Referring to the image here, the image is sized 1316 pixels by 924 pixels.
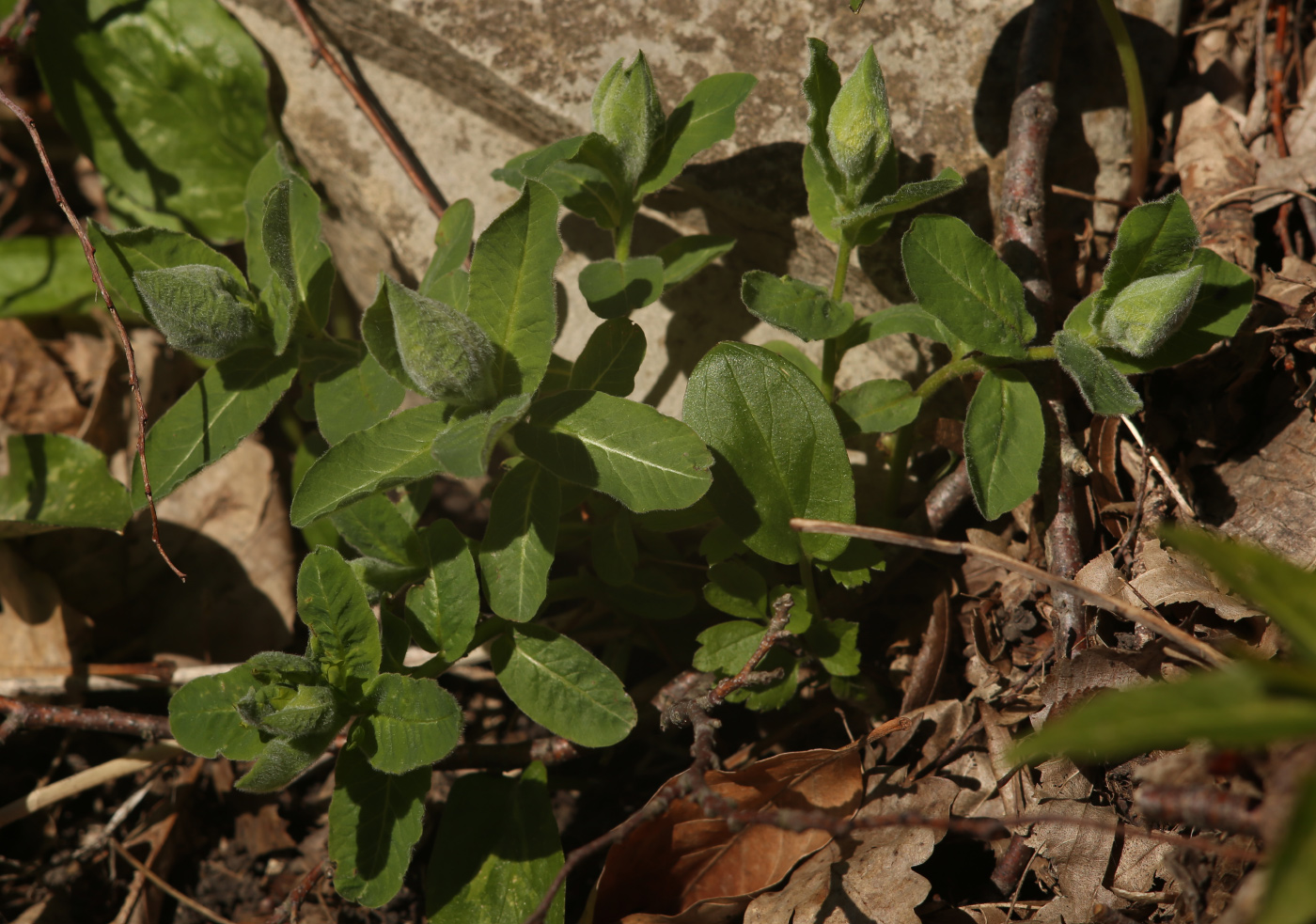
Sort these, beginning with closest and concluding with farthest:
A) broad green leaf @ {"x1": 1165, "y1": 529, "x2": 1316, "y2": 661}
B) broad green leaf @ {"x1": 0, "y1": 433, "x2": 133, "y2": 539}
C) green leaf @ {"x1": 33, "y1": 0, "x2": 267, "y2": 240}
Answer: broad green leaf @ {"x1": 1165, "y1": 529, "x2": 1316, "y2": 661} < broad green leaf @ {"x1": 0, "y1": 433, "x2": 133, "y2": 539} < green leaf @ {"x1": 33, "y1": 0, "x2": 267, "y2": 240}

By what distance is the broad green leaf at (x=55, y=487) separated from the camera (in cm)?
304

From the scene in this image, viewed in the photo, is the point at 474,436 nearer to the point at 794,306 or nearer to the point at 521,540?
the point at 521,540

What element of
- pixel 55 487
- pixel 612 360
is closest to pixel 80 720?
pixel 55 487

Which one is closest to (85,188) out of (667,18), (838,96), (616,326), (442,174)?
(442,174)

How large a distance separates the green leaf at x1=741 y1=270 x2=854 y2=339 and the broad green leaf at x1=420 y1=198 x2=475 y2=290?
874 millimetres

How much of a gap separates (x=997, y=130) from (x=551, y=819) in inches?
99.6

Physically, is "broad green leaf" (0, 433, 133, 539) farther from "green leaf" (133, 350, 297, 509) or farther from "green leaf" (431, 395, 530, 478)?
"green leaf" (431, 395, 530, 478)

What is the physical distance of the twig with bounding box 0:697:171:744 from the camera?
8.84 ft

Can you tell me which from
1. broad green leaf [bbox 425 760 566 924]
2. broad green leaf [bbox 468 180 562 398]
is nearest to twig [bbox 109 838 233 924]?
broad green leaf [bbox 425 760 566 924]

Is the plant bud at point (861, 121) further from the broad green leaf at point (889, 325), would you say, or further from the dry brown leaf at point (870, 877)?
the dry brown leaf at point (870, 877)

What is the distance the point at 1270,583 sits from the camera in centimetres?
102

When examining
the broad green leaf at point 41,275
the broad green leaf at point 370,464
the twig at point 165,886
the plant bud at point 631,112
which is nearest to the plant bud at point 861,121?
the plant bud at point 631,112

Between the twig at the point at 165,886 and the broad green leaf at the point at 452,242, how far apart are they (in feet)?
6.87

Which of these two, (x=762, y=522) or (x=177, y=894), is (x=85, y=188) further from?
(x=762, y=522)
